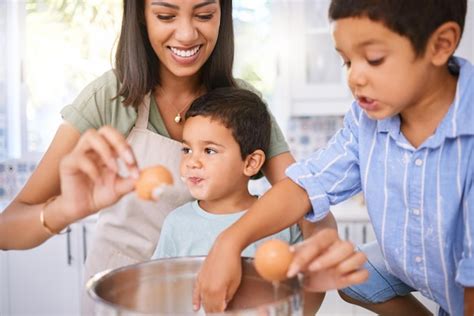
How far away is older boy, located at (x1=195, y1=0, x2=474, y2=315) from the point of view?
0.83 meters

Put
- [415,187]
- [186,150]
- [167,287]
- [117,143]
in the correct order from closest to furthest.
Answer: [117,143] < [167,287] < [415,187] < [186,150]

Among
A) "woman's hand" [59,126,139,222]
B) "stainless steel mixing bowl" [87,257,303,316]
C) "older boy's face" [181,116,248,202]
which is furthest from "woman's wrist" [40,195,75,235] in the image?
"older boy's face" [181,116,248,202]

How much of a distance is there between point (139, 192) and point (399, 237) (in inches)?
17.8

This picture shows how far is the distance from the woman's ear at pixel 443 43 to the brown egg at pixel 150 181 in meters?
0.41

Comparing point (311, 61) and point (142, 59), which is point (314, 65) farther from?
point (142, 59)

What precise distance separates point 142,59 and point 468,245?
0.75 m

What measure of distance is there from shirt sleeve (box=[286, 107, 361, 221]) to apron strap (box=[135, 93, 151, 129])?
15.9 inches

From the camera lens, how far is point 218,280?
78 cm

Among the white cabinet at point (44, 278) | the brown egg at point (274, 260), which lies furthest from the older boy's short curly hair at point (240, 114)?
the white cabinet at point (44, 278)

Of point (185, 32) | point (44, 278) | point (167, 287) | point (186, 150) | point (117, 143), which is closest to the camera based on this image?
point (117, 143)

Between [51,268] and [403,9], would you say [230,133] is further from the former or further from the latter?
[51,268]

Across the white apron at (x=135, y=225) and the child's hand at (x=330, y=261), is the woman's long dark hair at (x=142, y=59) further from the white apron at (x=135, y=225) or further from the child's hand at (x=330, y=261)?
the child's hand at (x=330, y=261)

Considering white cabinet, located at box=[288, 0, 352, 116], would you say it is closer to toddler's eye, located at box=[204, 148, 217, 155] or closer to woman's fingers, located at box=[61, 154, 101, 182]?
toddler's eye, located at box=[204, 148, 217, 155]

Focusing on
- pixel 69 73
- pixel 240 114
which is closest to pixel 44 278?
pixel 69 73
